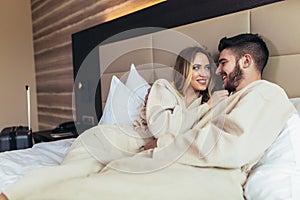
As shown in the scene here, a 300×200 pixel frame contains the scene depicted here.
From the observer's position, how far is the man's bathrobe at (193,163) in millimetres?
958

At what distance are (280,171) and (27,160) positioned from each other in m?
1.23

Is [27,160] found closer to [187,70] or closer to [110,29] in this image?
[187,70]

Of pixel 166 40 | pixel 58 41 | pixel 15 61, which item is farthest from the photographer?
pixel 15 61

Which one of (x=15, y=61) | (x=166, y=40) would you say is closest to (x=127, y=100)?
(x=166, y=40)

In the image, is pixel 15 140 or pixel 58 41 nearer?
pixel 15 140

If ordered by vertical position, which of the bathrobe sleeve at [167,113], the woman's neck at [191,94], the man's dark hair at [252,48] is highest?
the man's dark hair at [252,48]

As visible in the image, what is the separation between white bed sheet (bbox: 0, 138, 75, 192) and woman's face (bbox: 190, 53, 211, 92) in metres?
0.80

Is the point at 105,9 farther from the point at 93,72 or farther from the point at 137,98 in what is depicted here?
the point at 137,98

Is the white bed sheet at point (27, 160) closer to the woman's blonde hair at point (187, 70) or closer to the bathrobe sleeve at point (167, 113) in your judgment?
the bathrobe sleeve at point (167, 113)

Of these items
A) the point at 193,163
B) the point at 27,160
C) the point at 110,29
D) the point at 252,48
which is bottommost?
the point at 27,160

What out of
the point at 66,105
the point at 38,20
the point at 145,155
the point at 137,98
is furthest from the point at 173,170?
the point at 38,20

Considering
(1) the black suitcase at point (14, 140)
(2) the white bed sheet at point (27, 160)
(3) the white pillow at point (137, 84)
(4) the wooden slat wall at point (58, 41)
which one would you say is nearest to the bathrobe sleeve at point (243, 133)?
(2) the white bed sheet at point (27, 160)

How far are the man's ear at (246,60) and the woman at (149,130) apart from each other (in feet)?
0.52

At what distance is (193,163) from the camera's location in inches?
42.0
